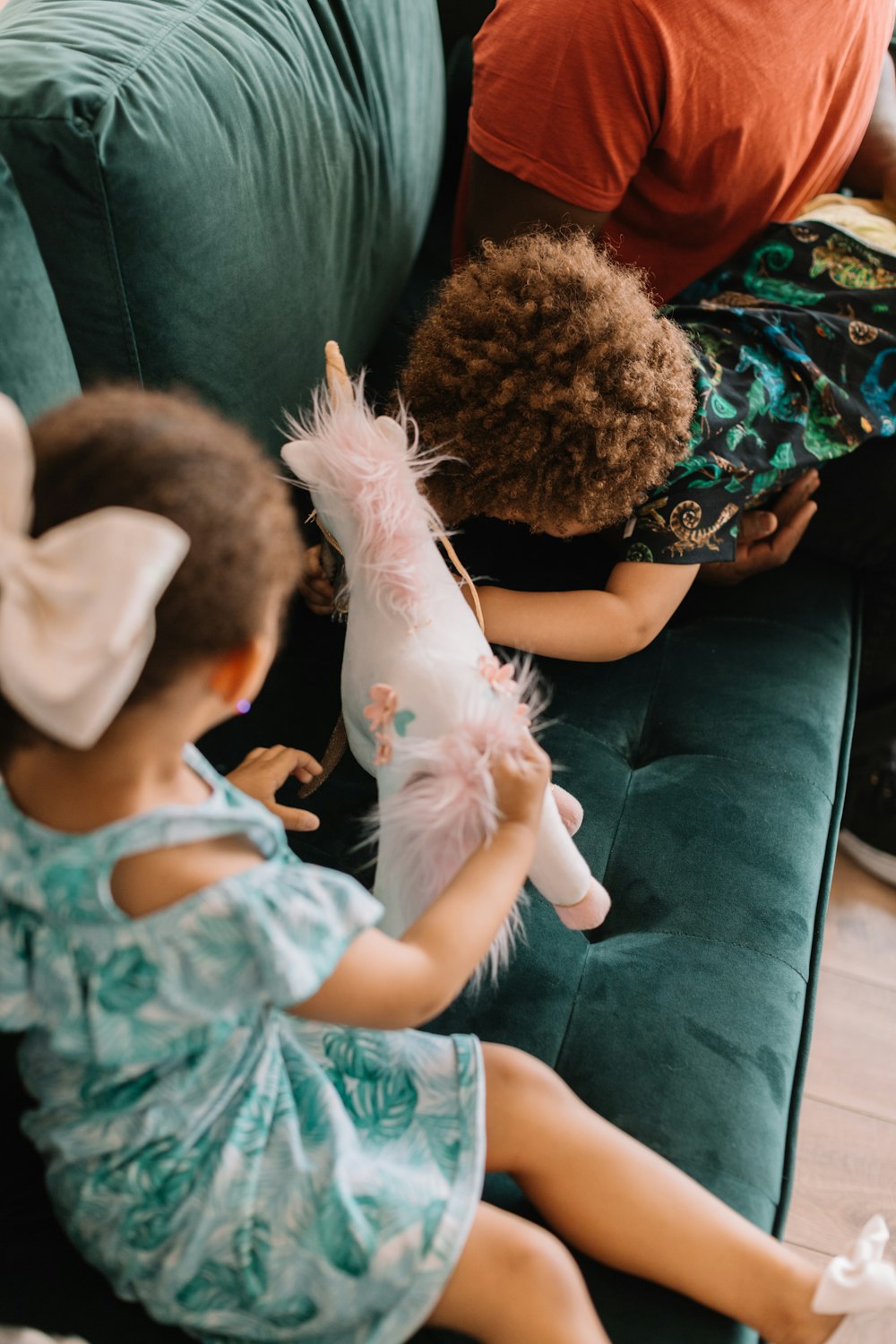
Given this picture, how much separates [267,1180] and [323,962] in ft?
0.53

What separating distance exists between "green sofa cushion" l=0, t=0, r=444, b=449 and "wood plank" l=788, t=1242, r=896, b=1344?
1.07 m

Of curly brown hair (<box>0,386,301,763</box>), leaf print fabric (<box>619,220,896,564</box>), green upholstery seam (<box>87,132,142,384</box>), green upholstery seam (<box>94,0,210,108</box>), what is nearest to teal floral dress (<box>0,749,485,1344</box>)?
curly brown hair (<box>0,386,301,763</box>)

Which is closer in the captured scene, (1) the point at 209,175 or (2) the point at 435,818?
(2) the point at 435,818

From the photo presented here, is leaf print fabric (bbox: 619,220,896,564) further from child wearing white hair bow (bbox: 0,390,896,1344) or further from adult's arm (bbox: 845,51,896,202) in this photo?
child wearing white hair bow (bbox: 0,390,896,1344)

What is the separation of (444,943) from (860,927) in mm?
966

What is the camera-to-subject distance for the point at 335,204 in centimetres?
112

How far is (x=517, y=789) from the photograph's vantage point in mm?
757

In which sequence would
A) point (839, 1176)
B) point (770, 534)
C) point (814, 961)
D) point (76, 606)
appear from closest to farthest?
point (76, 606)
point (814, 961)
point (839, 1176)
point (770, 534)

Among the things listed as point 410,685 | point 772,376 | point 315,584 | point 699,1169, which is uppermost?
point 772,376

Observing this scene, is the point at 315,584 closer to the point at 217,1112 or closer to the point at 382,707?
the point at 382,707

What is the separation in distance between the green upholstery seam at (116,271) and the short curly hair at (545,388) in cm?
25

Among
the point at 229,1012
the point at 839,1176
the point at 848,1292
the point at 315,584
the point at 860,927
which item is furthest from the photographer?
the point at 860,927

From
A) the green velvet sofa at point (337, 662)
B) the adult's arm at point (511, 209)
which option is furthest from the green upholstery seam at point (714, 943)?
the adult's arm at point (511, 209)

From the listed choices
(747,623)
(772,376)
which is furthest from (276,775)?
(772,376)
